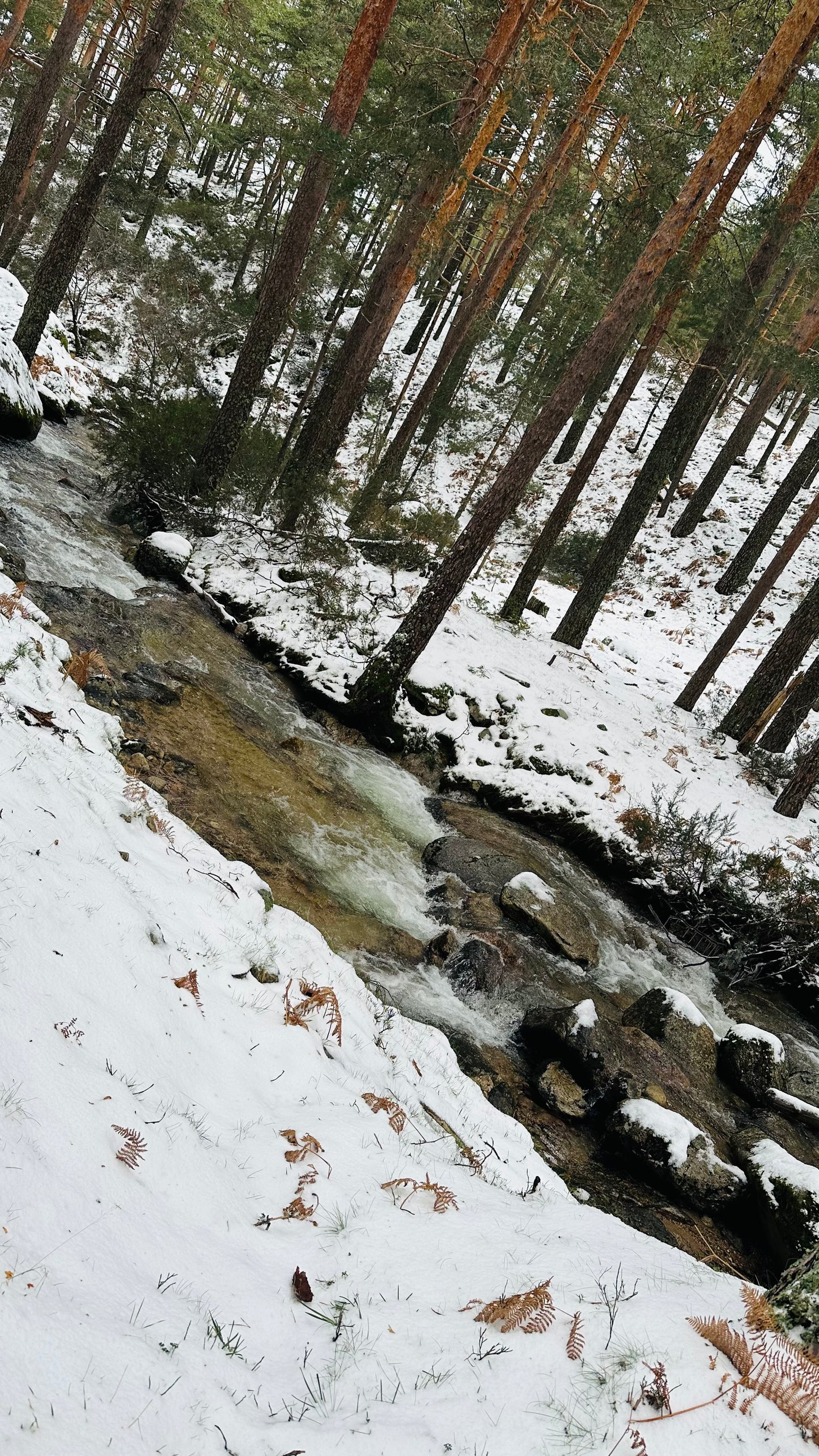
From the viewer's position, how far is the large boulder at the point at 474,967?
7062 millimetres

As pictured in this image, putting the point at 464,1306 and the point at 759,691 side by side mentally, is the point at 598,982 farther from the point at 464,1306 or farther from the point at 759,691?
the point at 759,691

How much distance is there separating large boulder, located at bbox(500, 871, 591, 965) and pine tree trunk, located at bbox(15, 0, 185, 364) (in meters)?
12.3

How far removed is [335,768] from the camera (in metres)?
9.42

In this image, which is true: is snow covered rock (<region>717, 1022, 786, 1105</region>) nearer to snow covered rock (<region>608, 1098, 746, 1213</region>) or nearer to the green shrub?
snow covered rock (<region>608, 1098, 746, 1213</region>)

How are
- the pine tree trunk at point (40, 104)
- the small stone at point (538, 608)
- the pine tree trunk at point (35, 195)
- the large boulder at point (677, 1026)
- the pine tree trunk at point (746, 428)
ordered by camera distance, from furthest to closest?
the pine tree trunk at point (746, 428) → the pine tree trunk at point (35, 195) → the small stone at point (538, 608) → the pine tree trunk at point (40, 104) → the large boulder at point (677, 1026)

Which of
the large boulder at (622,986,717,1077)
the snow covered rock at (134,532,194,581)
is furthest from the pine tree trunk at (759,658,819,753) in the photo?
the snow covered rock at (134,532,194,581)

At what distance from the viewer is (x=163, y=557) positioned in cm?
1141

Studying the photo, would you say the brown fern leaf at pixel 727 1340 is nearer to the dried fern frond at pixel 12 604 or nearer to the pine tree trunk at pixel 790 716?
the dried fern frond at pixel 12 604

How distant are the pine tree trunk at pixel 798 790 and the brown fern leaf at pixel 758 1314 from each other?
10481 mm

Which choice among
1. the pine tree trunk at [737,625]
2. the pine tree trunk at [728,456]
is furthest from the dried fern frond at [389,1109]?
the pine tree trunk at [728,456]

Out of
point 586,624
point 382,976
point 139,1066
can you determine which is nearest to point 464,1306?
point 139,1066

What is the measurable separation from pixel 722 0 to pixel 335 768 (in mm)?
13219

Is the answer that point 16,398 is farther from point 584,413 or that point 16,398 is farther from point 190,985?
point 584,413

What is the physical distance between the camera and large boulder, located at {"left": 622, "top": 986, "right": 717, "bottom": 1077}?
7.41 metres
